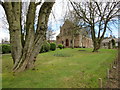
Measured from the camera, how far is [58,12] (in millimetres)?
6730

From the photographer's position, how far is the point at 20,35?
4590mm

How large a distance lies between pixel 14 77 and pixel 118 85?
14.4ft

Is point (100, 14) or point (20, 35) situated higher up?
point (100, 14)

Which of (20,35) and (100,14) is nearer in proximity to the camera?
(20,35)

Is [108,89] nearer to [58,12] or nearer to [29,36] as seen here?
[29,36]

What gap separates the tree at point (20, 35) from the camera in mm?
4344

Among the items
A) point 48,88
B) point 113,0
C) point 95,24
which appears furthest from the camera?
point 95,24

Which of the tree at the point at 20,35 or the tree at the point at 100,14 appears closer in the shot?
the tree at the point at 20,35

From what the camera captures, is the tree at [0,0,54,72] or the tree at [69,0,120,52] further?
the tree at [69,0,120,52]

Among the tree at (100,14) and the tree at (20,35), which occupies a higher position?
the tree at (100,14)

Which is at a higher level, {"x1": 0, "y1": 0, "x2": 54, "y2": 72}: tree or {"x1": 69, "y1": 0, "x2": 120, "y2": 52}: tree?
{"x1": 69, "y1": 0, "x2": 120, "y2": 52}: tree

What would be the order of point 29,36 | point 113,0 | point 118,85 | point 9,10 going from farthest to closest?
point 113,0
point 29,36
point 9,10
point 118,85

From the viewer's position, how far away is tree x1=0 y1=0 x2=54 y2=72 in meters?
4.34

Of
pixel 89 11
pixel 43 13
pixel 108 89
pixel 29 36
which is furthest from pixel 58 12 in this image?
pixel 89 11
